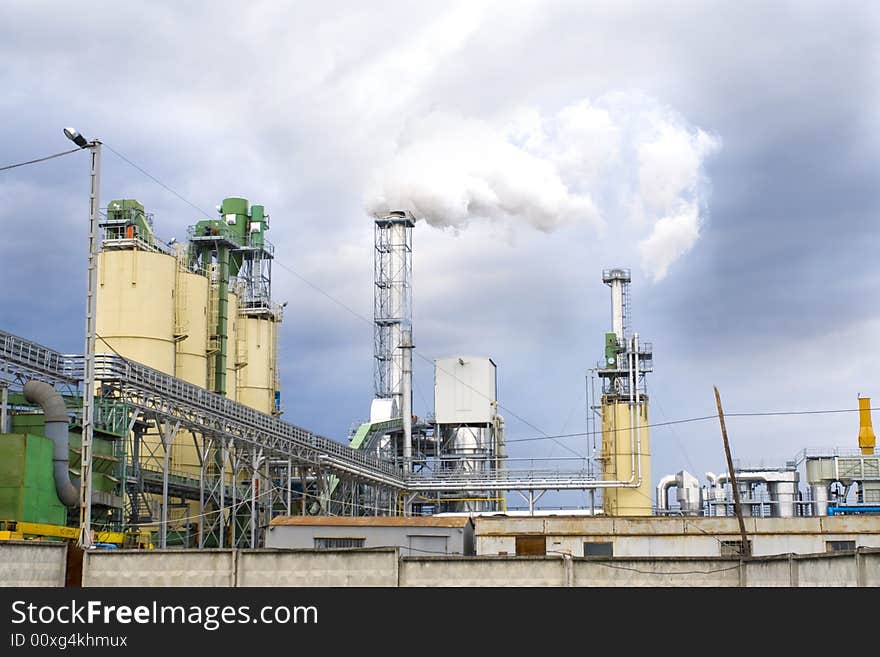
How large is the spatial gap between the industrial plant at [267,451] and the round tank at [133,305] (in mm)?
84

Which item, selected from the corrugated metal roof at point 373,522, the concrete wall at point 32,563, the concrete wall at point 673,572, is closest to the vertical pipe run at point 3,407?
the corrugated metal roof at point 373,522

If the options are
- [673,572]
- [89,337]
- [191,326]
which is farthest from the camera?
[191,326]

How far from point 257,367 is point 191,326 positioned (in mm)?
12082

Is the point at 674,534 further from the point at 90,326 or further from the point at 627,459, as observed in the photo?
the point at 627,459

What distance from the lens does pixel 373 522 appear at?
39625mm

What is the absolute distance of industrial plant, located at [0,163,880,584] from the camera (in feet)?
130

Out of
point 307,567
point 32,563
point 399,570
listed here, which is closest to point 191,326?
point 307,567

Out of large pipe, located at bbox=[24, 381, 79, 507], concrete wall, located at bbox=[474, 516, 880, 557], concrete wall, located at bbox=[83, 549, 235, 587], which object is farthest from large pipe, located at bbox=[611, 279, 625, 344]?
concrete wall, located at bbox=[83, 549, 235, 587]

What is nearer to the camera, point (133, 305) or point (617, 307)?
point (133, 305)

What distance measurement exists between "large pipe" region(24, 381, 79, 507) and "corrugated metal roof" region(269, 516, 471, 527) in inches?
269
